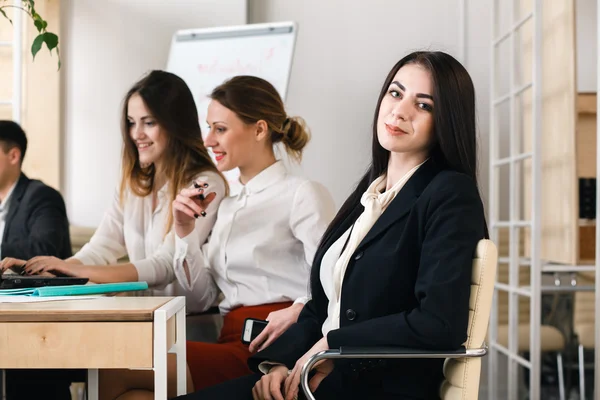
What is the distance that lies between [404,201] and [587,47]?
11.4ft

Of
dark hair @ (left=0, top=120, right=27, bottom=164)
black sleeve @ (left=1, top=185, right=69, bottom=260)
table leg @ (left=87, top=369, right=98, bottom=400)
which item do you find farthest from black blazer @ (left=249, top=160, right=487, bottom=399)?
dark hair @ (left=0, top=120, right=27, bottom=164)

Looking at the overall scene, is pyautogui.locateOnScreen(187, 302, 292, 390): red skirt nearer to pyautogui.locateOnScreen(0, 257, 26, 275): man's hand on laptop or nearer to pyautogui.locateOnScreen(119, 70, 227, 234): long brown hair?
pyautogui.locateOnScreen(0, 257, 26, 275): man's hand on laptop

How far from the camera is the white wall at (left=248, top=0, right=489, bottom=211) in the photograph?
4.59 meters

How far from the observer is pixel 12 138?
3.49m

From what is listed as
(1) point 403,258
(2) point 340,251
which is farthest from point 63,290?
(1) point 403,258

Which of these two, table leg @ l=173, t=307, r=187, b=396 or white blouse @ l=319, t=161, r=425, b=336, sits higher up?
white blouse @ l=319, t=161, r=425, b=336

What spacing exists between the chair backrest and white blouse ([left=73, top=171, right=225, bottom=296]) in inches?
51.5

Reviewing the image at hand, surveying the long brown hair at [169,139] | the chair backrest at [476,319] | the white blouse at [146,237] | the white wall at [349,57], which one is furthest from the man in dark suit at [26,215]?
the chair backrest at [476,319]

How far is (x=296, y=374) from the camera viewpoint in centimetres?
182

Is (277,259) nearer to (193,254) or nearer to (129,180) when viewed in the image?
(193,254)

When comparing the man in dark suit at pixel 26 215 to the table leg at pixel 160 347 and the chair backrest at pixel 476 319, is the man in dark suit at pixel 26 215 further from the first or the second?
the chair backrest at pixel 476 319

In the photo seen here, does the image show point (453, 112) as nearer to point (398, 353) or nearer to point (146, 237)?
point (398, 353)

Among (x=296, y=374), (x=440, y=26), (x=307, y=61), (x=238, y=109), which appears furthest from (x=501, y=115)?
(x=296, y=374)

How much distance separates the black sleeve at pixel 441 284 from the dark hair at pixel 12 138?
230 cm
